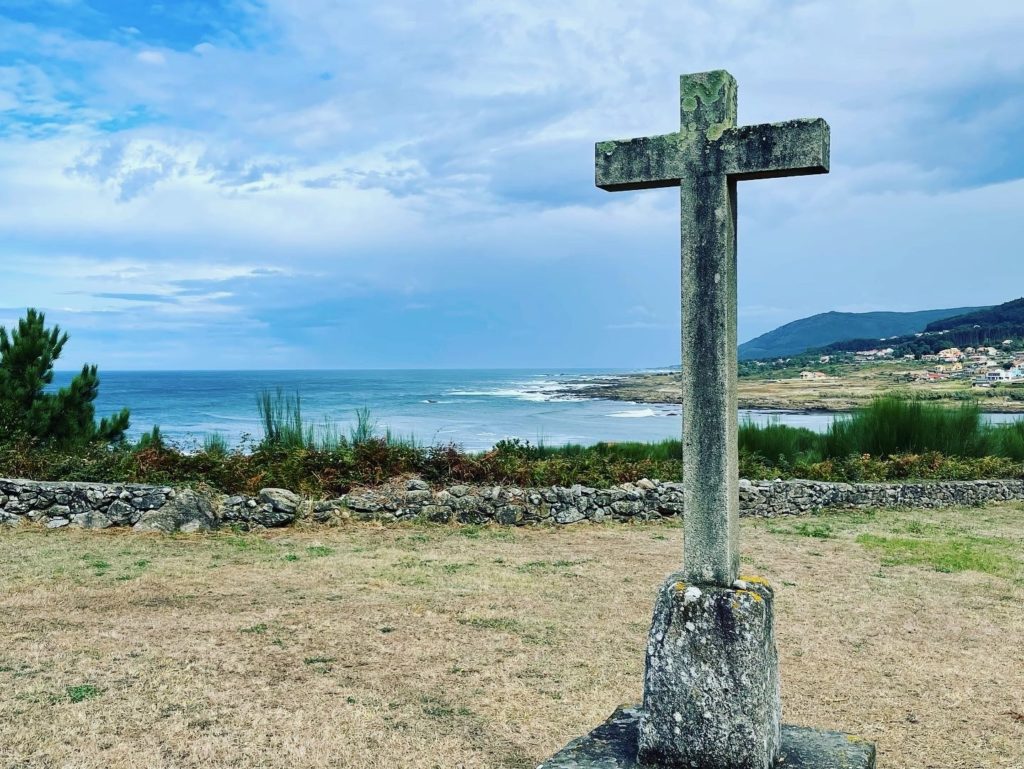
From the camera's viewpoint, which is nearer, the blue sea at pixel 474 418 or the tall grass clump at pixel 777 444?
the tall grass clump at pixel 777 444

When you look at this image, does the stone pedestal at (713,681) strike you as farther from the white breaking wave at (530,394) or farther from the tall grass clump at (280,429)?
the white breaking wave at (530,394)

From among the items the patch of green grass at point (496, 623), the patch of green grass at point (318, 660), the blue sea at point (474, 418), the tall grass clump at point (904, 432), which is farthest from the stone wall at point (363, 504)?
the blue sea at point (474, 418)

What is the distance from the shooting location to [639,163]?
3.52 metres

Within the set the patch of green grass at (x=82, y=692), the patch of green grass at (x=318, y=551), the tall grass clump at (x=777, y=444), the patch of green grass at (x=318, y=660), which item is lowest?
the patch of green grass at (x=318, y=551)

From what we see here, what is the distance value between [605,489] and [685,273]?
818 cm

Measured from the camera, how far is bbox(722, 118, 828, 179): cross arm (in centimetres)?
321

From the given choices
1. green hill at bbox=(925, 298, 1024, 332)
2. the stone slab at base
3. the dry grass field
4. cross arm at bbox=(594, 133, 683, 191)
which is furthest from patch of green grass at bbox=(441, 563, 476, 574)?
green hill at bbox=(925, 298, 1024, 332)

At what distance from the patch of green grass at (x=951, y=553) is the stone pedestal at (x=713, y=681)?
633 centimetres

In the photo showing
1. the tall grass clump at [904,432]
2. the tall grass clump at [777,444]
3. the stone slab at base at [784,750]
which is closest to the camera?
the stone slab at base at [784,750]

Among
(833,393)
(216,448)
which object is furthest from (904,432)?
(833,393)

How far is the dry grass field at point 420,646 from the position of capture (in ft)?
13.7

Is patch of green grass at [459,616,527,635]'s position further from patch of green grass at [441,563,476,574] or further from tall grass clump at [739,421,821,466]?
tall grass clump at [739,421,821,466]

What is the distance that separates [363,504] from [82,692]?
572 centimetres

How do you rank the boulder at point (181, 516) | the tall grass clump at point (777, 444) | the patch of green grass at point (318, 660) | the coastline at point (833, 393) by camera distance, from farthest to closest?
the coastline at point (833, 393) → the tall grass clump at point (777, 444) → the boulder at point (181, 516) → the patch of green grass at point (318, 660)
